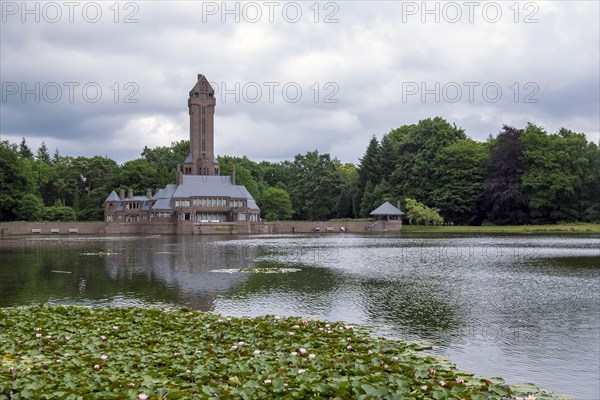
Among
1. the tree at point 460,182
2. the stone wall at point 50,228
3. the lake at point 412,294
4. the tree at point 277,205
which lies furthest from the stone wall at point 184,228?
the lake at point 412,294

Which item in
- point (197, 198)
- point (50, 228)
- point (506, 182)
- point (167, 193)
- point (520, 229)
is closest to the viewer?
point (520, 229)

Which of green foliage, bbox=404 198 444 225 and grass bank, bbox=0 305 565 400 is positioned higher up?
green foliage, bbox=404 198 444 225

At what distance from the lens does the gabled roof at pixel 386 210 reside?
3997 inches

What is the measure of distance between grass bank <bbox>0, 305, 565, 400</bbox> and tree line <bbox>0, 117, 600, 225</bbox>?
3348 inches

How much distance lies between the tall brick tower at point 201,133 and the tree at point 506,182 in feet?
169

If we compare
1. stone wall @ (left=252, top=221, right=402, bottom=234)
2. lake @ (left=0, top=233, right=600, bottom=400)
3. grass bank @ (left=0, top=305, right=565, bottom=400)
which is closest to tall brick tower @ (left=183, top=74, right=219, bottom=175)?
stone wall @ (left=252, top=221, right=402, bottom=234)

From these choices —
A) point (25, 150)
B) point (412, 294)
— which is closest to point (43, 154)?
point (25, 150)

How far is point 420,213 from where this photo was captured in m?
97.8

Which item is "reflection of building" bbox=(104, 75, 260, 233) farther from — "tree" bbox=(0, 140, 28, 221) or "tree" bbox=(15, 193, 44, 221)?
"tree" bbox=(0, 140, 28, 221)

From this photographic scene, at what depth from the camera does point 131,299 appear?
21.7 m

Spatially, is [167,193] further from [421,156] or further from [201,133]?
[421,156]

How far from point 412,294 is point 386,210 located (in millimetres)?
79750

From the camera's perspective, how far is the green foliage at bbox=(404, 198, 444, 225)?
3858 inches

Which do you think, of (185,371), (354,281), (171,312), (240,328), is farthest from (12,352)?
(354,281)
